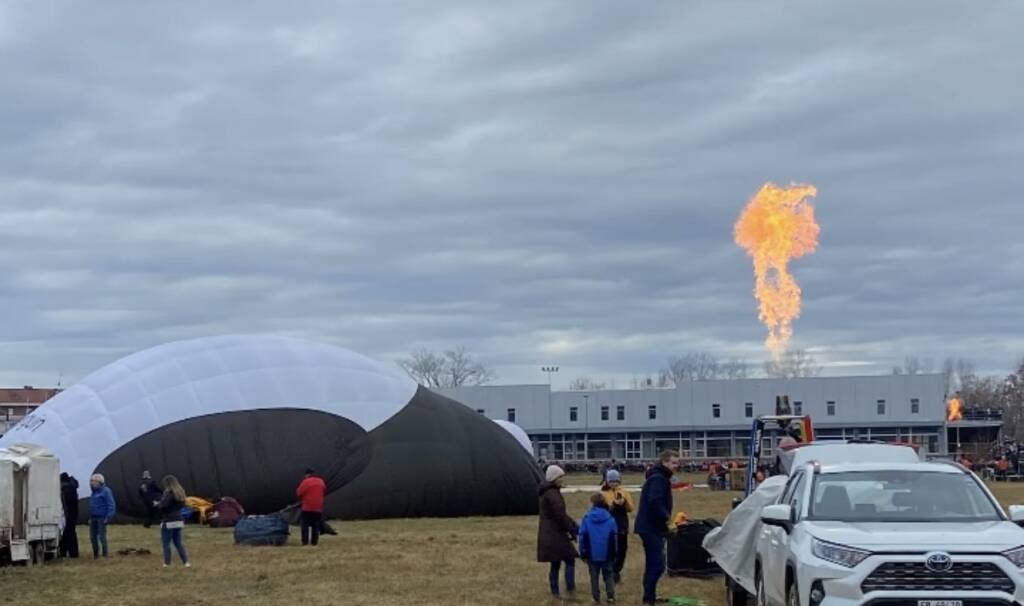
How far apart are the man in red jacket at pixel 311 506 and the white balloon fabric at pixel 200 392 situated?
6450 mm

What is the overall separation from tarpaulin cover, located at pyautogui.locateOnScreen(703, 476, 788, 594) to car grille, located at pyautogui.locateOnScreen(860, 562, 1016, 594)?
3420mm

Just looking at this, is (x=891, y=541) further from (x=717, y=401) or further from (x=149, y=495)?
(x=717, y=401)

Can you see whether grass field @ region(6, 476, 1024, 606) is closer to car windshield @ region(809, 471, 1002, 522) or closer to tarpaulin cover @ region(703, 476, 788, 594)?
tarpaulin cover @ region(703, 476, 788, 594)

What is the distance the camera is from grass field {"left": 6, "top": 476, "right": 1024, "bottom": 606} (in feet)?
52.6

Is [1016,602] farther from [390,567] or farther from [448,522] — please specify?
[448,522]

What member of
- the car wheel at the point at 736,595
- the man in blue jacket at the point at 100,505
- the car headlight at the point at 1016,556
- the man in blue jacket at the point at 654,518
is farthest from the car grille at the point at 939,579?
the man in blue jacket at the point at 100,505

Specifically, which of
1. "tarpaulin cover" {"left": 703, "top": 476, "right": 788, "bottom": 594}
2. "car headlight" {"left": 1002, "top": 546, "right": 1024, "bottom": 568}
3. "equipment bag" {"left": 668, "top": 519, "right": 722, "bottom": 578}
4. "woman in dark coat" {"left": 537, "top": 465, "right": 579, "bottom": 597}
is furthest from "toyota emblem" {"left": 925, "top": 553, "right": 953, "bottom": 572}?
"equipment bag" {"left": 668, "top": 519, "right": 722, "bottom": 578}

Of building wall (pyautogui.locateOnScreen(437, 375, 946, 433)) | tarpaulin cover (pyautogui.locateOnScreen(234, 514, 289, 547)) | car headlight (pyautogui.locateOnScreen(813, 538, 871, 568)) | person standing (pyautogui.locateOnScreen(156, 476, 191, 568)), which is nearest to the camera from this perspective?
car headlight (pyautogui.locateOnScreen(813, 538, 871, 568))

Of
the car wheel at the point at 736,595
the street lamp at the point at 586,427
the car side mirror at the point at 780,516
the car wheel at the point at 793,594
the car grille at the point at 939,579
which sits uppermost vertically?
the street lamp at the point at 586,427

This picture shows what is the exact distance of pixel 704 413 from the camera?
9188cm

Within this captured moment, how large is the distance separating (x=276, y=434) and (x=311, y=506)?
6.24 metres

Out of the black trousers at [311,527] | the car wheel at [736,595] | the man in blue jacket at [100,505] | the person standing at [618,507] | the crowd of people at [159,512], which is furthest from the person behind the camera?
the black trousers at [311,527]

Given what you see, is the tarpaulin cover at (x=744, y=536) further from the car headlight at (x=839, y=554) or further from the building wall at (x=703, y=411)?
the building wall at (x=703, y=411)

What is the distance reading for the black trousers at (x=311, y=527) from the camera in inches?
919
